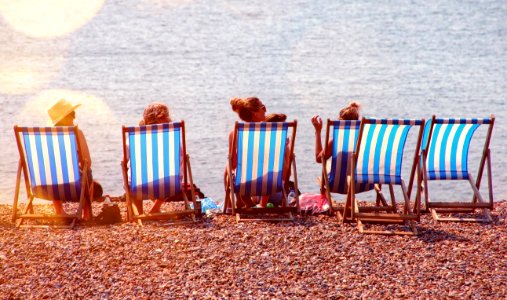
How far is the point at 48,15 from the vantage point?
45.3 m

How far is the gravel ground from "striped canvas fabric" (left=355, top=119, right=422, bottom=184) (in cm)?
51

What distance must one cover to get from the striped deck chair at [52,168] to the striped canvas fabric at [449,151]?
118 inches

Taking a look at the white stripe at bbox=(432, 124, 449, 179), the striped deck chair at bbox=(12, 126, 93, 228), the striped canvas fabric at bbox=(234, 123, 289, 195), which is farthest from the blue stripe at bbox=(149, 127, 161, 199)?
the white stripe at bbox=(432, 124, 449, 179)

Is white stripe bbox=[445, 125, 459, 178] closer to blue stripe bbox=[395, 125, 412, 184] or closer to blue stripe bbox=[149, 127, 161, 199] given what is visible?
blue stripe bbox=[395, 125, 412, 184]

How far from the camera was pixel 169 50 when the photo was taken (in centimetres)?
2858

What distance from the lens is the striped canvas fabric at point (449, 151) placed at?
6.96 m

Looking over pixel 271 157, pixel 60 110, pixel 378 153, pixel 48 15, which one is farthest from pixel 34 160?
pixel 48 15

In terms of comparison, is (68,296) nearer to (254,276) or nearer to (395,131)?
(254,276)

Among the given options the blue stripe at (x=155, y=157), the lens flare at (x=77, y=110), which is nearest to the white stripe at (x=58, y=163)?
the blue stripe at (x=155, y=157)

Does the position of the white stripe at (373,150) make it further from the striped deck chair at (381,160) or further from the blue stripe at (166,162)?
the blue stripe at (166,162)

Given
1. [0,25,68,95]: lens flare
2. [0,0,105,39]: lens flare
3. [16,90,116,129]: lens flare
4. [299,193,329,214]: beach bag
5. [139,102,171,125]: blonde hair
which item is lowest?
[16,90,116,129]: lens flare

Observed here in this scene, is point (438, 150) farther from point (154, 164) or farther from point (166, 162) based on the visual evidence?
point (154, 164)

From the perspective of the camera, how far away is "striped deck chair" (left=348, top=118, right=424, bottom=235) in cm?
658

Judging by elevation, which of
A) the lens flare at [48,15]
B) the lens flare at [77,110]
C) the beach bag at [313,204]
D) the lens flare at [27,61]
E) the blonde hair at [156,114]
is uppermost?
the lens flare at [48,15]
